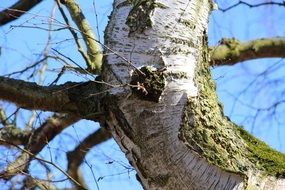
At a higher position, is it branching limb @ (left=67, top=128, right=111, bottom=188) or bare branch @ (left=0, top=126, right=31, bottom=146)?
bare branch @ (left=0, top=126, right=31, bottom=146)

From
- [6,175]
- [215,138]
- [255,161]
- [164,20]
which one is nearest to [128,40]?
[164,20]

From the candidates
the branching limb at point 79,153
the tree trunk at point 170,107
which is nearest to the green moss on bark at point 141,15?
the tree trunk at point 170,107

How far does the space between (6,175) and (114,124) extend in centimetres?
72

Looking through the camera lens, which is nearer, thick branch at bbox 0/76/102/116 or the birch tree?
the birch tree

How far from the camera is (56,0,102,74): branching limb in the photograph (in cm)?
232

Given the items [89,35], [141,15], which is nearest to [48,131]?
[89,35]

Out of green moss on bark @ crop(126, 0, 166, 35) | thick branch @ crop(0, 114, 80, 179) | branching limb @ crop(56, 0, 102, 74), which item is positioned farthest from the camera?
thick branch @ crop(0, 114, 80, 179)

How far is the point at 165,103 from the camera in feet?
5.26

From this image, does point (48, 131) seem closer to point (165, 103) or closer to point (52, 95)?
point (52, 95)

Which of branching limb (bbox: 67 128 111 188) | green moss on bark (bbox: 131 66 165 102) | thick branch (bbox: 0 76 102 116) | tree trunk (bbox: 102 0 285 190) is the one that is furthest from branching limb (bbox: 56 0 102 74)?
branching limb (bbox: 67 128 111 188)

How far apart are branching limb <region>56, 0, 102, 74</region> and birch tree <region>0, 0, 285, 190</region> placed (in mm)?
421

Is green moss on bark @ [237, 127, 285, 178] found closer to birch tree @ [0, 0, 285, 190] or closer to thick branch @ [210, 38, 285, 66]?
birch tree @ [0, 0, 285, 190]

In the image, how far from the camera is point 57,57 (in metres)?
1.85

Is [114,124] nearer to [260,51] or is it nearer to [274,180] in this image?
[274,180]
